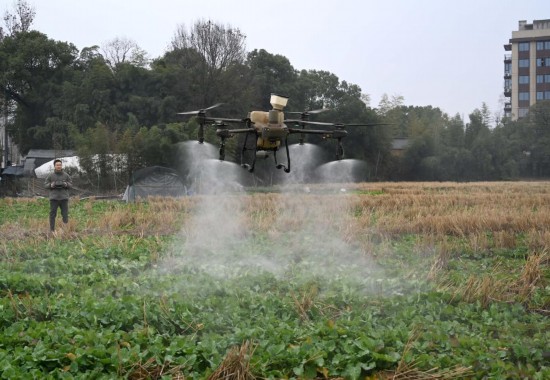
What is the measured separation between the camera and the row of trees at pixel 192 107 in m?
19.8

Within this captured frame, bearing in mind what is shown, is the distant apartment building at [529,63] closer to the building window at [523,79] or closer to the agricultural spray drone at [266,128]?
the building window at [523,79]

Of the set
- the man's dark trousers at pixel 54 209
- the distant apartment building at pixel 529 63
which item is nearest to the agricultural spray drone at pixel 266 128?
the man's dark trousers at pixel 54 209

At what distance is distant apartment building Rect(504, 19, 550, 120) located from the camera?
181 ft

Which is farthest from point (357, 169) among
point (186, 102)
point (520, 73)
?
point (520, 73)

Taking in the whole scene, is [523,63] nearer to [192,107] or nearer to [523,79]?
[523,79]

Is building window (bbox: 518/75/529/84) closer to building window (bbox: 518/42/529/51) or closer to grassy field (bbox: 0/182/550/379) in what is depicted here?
building window (bbox: 518/42/529/51)

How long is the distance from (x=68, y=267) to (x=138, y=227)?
4.91 metres

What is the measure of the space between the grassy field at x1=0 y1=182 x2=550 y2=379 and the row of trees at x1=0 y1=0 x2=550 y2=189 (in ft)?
15.0

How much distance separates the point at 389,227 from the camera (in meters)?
12.3

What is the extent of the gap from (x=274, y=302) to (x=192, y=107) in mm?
24122

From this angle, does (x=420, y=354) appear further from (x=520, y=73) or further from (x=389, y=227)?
(x=520, y=73)

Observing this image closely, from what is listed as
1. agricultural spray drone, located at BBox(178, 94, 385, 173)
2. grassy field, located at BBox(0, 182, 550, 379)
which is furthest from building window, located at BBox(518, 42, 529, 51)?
agricultural spray drone, located at BBox(178, 94, 385, 173)

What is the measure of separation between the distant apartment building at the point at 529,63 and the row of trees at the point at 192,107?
10.4 metres

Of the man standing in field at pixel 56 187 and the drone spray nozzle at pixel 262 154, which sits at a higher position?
the drone spray nozzle at pixel 262 154
